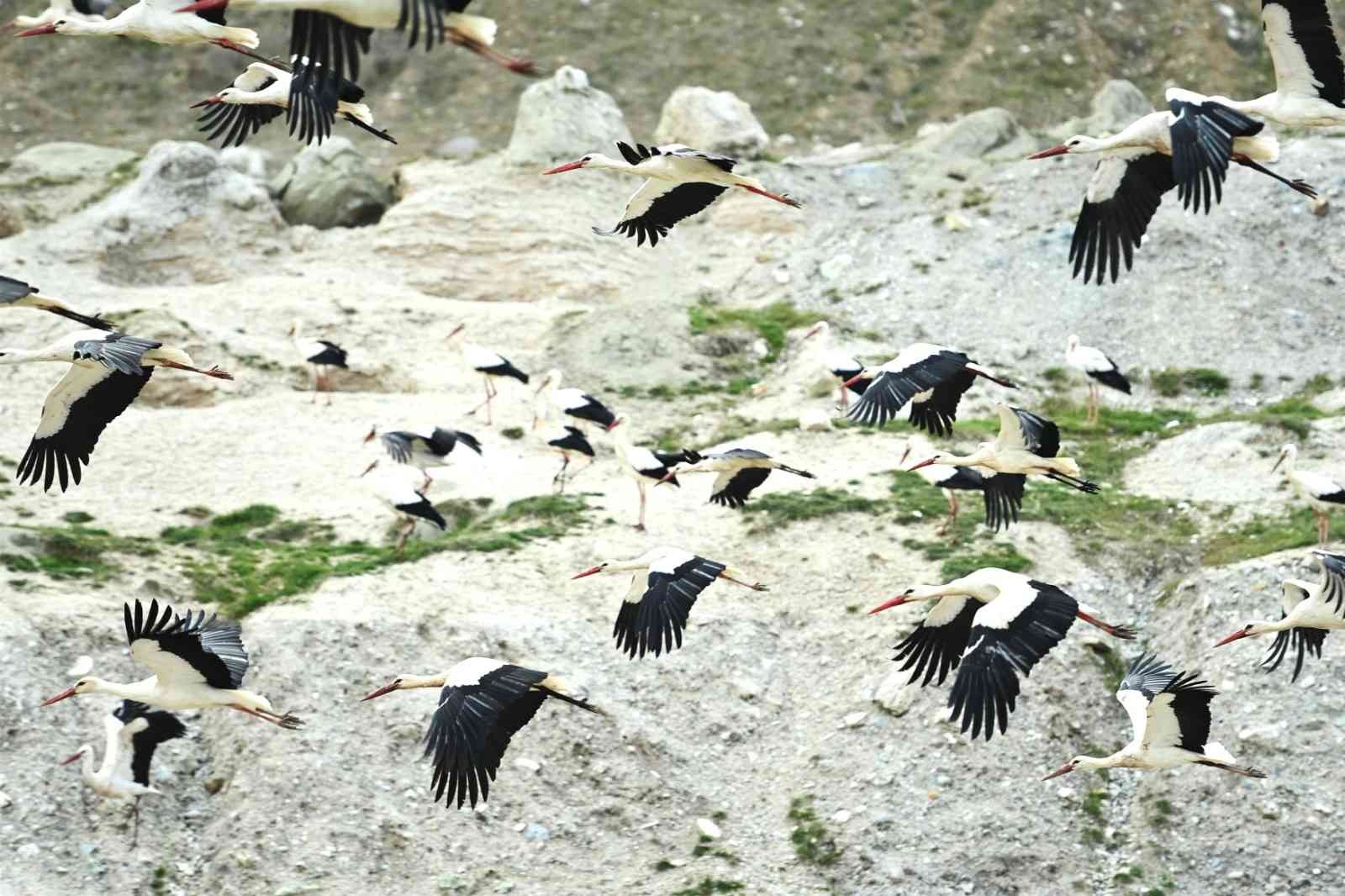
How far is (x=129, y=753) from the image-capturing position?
12859 mm

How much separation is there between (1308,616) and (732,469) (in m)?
4.59

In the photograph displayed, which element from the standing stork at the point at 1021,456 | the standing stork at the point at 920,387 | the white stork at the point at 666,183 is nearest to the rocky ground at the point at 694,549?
the standing stork at the point at 1021,456

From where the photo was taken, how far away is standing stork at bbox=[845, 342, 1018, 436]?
1201 centimetres

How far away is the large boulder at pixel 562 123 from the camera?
85.6 feet

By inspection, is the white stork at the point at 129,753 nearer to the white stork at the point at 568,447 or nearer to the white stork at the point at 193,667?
the white stork at the point at 193,667

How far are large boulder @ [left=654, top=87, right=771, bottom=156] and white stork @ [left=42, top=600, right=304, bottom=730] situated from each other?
15542 mm

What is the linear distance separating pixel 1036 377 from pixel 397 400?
21.6ft

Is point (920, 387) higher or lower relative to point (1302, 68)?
lower

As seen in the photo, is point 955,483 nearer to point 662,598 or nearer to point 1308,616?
point 1308,616

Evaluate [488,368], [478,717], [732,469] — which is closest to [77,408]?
[478,717]

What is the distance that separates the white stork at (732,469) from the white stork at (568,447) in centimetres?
189

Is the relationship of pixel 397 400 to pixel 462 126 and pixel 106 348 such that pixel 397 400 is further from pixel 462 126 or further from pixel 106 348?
pixel 462 126

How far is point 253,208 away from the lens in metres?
25.1

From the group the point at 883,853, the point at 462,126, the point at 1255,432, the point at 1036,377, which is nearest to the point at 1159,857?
the point at 883,853
